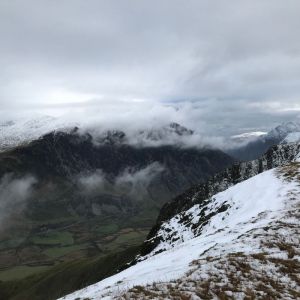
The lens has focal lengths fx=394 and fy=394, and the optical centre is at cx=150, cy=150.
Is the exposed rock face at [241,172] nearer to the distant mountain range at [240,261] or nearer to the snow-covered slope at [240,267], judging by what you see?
the distant mountain range at [240,261]

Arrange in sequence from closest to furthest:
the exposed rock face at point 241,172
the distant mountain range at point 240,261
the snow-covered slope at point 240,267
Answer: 1. the snow-covered slope at point 240,267
2. the distant mountain range at point 240,261
3. the exposed rock face at point 241,172

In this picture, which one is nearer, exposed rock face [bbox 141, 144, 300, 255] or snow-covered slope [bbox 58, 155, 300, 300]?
snow-covered slope [bbox 58, 155, 300, 300]

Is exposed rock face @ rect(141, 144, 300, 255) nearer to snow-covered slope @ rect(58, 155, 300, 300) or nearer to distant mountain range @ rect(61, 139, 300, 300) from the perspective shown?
distant mountain range @ rect(61, 139, 300, 300)

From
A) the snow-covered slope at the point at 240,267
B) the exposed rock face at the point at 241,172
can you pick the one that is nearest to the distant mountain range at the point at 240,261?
the snow-covered slope at the point at 240,267

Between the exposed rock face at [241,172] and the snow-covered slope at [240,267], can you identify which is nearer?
the snow-covered slope at [240,267]

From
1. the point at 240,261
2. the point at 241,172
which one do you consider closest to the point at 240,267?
the point at 240,261

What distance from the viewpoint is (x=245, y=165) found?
7308 inches

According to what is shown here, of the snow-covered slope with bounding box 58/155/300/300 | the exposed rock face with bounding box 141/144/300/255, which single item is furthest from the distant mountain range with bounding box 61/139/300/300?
the exposed rock face with bounding box 141/144/300/255

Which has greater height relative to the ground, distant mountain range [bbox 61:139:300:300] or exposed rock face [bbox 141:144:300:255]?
distant mountain range [bbox 61:139:300:300]

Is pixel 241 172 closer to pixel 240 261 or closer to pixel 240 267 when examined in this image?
pixel 240 261

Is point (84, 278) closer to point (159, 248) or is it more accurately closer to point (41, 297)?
point (41, 297)

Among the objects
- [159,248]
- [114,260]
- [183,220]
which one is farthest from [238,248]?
[114,260]

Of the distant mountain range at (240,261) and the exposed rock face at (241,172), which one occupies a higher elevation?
the distant mountain range at (240,261)

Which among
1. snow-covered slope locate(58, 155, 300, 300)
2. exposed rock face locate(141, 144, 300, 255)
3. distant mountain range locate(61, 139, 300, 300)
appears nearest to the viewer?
snow-covered slope locate(58, 155, 300, 300)
